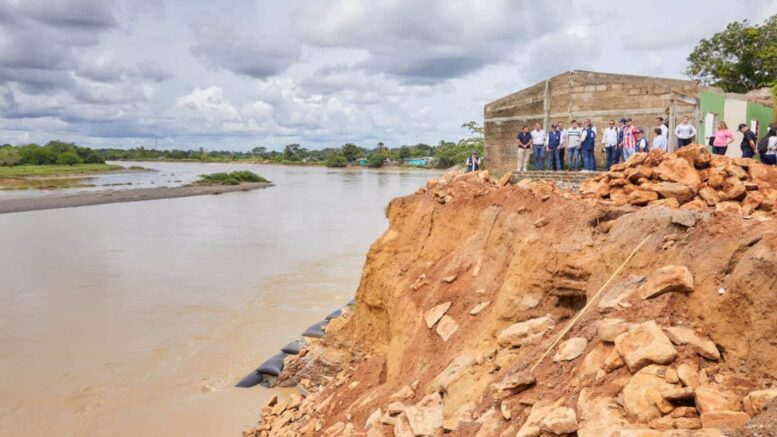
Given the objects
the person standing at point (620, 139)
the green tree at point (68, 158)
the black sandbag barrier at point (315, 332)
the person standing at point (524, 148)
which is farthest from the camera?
the green tree at point (68, 158)

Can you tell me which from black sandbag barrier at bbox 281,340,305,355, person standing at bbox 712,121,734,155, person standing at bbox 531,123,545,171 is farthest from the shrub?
person standing at bbox 712,121,734,155

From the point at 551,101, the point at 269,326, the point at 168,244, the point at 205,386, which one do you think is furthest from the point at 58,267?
the point at 551,101

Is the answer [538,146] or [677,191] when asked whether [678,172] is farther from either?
[538,146]

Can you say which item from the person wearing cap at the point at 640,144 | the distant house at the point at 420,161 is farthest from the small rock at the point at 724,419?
the distant house at the point at 420,161

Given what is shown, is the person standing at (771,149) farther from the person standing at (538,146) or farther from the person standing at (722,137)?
the person standing at (538,146)

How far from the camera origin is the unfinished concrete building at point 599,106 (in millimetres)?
15000

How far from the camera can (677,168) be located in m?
7.46

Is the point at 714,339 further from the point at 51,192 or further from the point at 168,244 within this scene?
the point at 51,192

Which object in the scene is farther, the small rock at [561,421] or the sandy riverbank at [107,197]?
the sandy riverbank at [107,197]

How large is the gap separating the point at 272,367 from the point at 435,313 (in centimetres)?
508

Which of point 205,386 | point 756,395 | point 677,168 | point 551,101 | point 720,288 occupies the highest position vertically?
point 551,101

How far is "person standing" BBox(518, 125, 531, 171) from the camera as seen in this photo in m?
15.4

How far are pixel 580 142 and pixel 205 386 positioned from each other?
10.1 metres

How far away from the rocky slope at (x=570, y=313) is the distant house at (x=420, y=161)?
3628 inches
